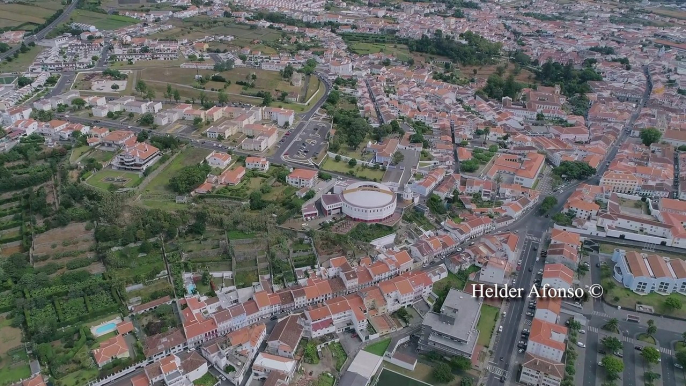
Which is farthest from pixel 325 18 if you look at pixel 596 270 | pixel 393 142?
pixel 596 270

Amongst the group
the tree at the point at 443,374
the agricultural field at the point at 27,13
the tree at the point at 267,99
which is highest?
the tree at the point at 443,374

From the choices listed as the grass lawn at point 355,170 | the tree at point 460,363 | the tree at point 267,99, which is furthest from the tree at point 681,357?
the tree at point 267,99

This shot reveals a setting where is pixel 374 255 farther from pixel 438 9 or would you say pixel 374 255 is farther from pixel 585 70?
pixel 438 9

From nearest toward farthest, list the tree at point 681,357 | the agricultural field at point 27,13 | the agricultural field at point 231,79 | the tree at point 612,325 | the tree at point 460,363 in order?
1. the tree at point 460,363
2. the tree at point 681,357
3. the tree at point 612,325
4. the agricultural field at point 231,79
5. the agricultural field at point 27,13

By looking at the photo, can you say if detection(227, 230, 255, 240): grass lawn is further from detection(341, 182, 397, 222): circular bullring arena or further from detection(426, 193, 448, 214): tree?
detection(426, 193, 448, 214): tree

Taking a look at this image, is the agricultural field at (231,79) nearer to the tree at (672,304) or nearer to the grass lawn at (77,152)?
the grass lawn at (77,152)

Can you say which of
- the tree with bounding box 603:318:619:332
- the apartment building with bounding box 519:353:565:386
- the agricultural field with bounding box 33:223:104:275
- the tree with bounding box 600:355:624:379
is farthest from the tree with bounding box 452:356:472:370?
the agricultural field with bounding box 33:223:104:275

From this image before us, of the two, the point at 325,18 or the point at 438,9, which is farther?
the point at 438,9
